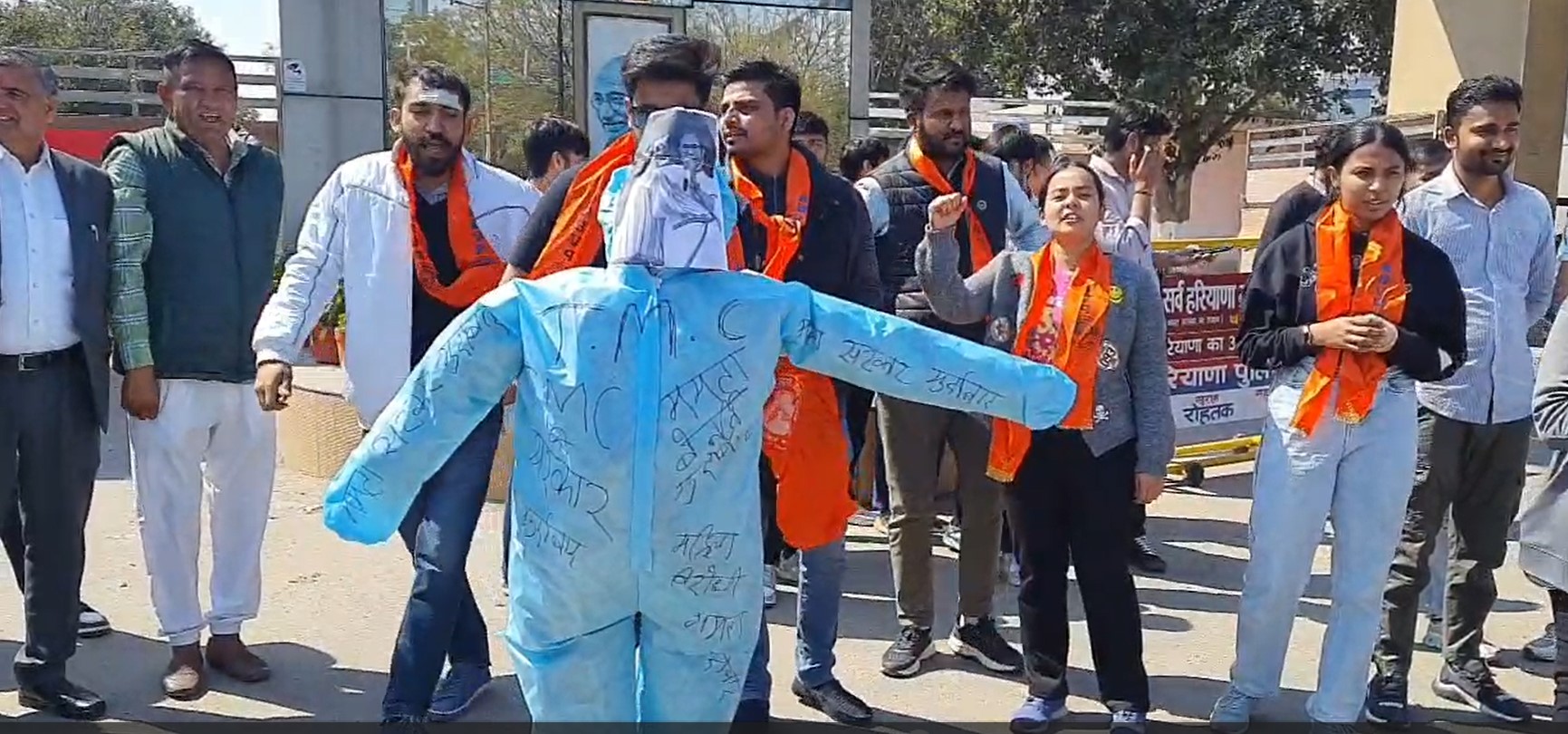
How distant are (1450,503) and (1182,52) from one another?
63.7 feet

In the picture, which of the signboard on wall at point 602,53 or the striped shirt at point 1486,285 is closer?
the striped shirt at point 1486,285

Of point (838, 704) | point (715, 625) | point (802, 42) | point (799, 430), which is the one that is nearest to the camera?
point (715, 625)

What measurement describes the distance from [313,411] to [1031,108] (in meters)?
18.7

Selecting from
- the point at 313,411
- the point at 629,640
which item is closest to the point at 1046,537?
the point at 629,640

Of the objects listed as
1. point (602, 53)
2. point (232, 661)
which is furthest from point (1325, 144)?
point (602, 53)

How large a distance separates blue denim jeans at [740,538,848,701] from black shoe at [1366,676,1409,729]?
5.61ft

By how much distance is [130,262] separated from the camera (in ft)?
13.4

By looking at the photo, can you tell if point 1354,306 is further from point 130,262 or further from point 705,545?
point 130,262

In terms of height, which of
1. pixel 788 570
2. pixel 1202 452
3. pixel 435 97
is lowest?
pixel 788 570

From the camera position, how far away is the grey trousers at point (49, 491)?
401cm

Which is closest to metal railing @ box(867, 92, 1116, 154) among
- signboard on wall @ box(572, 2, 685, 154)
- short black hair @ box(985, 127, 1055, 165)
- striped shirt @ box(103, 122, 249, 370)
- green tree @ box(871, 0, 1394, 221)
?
green tree @ box(871, 0, 1394, 221)

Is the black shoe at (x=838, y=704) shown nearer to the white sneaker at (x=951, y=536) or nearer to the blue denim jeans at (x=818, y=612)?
the blue denim jeans at (x=818, y=612)

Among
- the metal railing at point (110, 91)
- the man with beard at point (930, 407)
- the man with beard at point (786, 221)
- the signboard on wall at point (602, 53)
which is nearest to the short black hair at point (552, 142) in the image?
the man with beard at point (930, 407)

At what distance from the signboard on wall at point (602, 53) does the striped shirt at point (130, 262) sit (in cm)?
633
